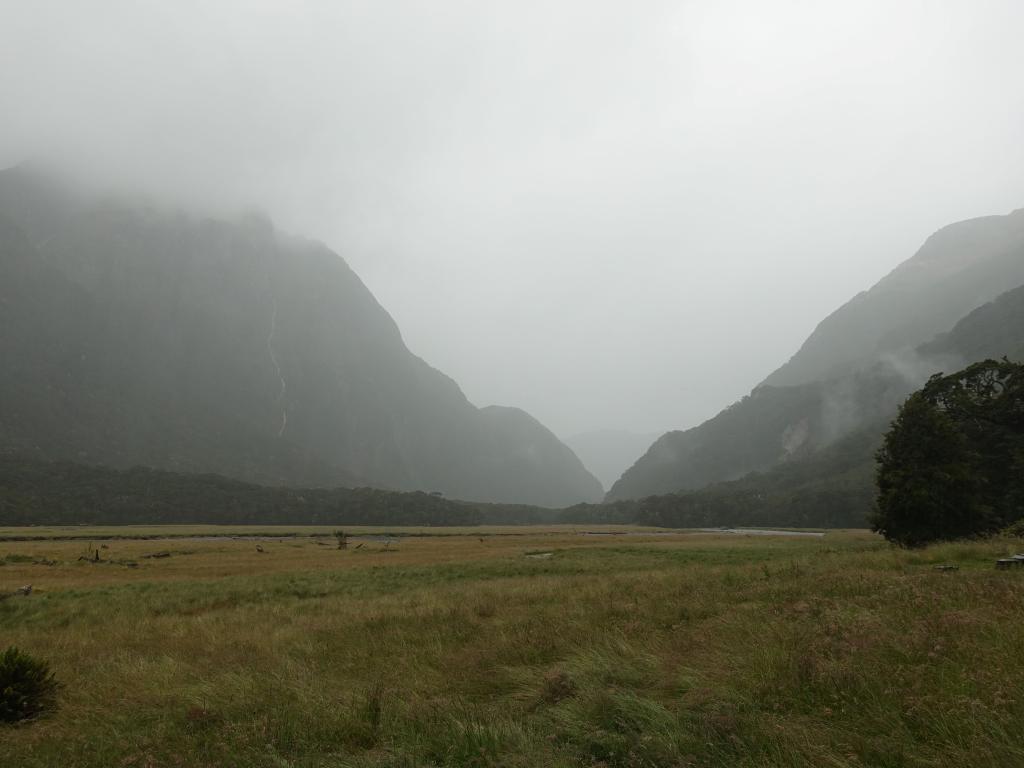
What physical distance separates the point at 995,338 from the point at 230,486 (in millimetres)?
230973

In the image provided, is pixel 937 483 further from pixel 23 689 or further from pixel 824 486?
pixel 824 486

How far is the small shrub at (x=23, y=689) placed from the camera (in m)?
8.86

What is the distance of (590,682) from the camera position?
7.57 meters

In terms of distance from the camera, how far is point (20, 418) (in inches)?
7387

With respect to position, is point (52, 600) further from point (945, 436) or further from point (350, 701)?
point (945, 436)

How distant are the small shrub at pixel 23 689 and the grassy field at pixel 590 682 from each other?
35cm

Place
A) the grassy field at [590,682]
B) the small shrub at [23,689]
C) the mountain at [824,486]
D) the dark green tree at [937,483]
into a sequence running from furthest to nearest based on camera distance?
the mountain at [824,486]
the dark green tree at [937,483]
the small shrub at [23,689]
the grassy field at [590,682]

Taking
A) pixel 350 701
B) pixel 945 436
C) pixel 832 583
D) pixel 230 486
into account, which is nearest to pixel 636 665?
pixel 350 701

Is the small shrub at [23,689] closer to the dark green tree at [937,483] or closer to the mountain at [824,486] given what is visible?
the dark green tree at [937,483]

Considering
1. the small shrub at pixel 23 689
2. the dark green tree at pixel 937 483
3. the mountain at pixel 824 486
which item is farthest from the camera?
the mountain at pixel 824 486

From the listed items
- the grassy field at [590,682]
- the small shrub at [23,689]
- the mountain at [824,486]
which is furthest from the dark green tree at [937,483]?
the mountain at [824,486]

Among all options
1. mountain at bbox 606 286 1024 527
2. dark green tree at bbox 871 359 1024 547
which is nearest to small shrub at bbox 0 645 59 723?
dark green tree at bbox 871 359 1024 547

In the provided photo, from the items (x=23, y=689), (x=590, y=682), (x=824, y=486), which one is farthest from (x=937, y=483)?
(x=824, y=486)

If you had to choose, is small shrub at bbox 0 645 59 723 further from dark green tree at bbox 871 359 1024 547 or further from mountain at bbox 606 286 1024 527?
mountain at bbox 606 286 1024 527
